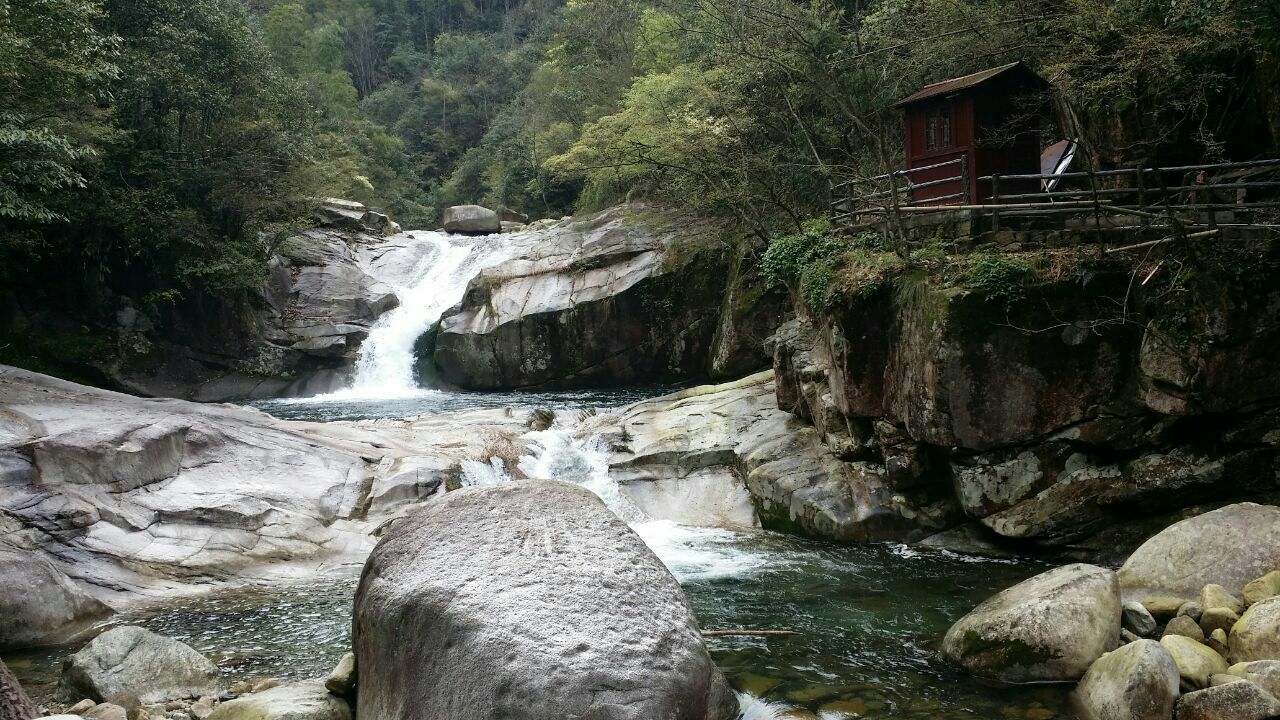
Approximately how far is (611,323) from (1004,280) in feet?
46.4

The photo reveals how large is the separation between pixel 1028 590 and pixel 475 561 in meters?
5.08

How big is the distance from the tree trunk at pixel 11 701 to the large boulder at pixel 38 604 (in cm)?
423

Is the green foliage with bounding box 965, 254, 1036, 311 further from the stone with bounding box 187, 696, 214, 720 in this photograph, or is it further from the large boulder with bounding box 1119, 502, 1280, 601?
the stone with bounding box 187, 696, 214, 720

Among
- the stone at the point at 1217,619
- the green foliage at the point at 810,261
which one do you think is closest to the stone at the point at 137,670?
the stone at the point at 1217,619

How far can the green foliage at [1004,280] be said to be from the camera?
11.5 metres

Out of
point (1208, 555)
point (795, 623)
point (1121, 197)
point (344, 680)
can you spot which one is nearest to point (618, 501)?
point (795, 623)

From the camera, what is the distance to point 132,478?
12.1 meters

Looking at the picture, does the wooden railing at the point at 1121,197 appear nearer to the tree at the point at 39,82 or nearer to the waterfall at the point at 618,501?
the waterfall at the point at 618,501

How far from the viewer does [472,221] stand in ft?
125

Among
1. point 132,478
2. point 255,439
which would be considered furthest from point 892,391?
point 132,478

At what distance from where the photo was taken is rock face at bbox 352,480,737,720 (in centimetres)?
557

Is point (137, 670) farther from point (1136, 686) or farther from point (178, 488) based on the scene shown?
point (1136, 686)

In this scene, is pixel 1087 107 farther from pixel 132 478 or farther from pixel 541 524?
pixel 132 478

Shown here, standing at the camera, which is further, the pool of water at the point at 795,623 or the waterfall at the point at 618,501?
the waterfall at the point at 618,501
